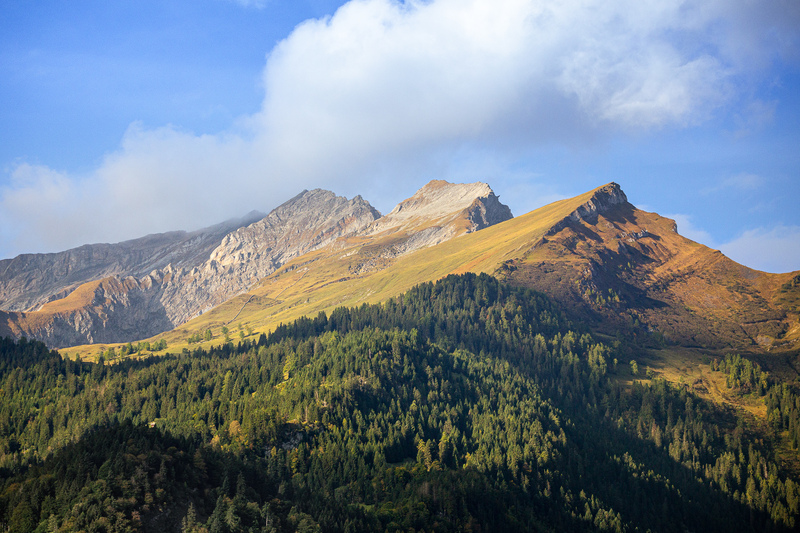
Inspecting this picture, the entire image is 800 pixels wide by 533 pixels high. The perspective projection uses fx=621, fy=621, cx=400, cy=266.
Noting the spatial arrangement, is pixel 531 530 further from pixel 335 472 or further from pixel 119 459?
pixel 119 459

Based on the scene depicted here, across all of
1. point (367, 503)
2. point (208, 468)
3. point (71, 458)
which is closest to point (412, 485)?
point (367, 503)

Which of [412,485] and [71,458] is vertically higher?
[71,458]

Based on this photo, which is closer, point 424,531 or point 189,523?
point 189,523

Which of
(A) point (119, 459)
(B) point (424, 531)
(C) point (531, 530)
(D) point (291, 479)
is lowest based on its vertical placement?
(C) point (531, 530)

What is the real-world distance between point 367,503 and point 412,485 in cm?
1495

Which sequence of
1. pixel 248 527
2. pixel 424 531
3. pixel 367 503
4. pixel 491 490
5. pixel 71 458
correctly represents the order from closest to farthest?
pixel 248 527 → pixel 71 458 → pixel 424 531 → pixel 367 503 → pixel 491 490

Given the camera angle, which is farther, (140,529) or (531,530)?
(531,530)

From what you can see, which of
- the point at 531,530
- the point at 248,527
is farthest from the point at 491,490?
the point at 248,527

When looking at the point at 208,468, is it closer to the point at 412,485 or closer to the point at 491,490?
the point at 412,485

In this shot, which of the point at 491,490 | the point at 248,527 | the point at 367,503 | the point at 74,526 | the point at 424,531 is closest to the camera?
the point at 74,526

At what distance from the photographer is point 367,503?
183250 mm

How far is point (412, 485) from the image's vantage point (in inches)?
7441

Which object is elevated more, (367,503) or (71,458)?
(71,458)

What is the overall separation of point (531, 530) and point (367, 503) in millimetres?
51134
